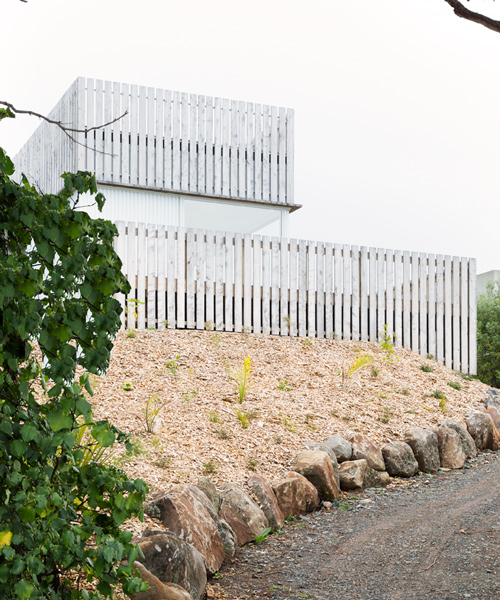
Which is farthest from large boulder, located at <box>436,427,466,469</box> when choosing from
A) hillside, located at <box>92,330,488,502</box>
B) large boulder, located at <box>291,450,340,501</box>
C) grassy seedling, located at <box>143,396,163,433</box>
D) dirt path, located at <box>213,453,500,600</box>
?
grassy seedling, located at <box>143,396,163,433</box>

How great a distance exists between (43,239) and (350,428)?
573 centimetres

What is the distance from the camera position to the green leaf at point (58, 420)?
2.16m

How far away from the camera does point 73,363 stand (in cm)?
220

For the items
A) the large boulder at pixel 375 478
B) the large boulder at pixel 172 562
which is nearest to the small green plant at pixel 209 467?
the large boulder at pixel 172 562

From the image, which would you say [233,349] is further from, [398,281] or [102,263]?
[102,263]

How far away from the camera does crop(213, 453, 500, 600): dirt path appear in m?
4.03

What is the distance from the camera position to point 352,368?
875 centimetres

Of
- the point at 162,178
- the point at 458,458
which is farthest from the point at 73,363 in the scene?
the point at 162,178

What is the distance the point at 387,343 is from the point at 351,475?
16.4ft

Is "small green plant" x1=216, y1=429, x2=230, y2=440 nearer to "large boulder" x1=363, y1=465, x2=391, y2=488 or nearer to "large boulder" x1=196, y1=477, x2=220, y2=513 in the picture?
"large boulder" x1=196, y1=477, x2=220, y2=513

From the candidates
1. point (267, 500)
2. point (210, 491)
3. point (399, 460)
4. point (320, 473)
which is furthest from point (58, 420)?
point (399, 460)

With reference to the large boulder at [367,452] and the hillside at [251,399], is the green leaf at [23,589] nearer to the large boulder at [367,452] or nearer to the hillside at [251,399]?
the hillside at [251,399]

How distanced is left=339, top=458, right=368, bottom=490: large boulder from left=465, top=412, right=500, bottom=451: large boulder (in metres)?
2.58

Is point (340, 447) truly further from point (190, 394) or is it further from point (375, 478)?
point (190, 394)
